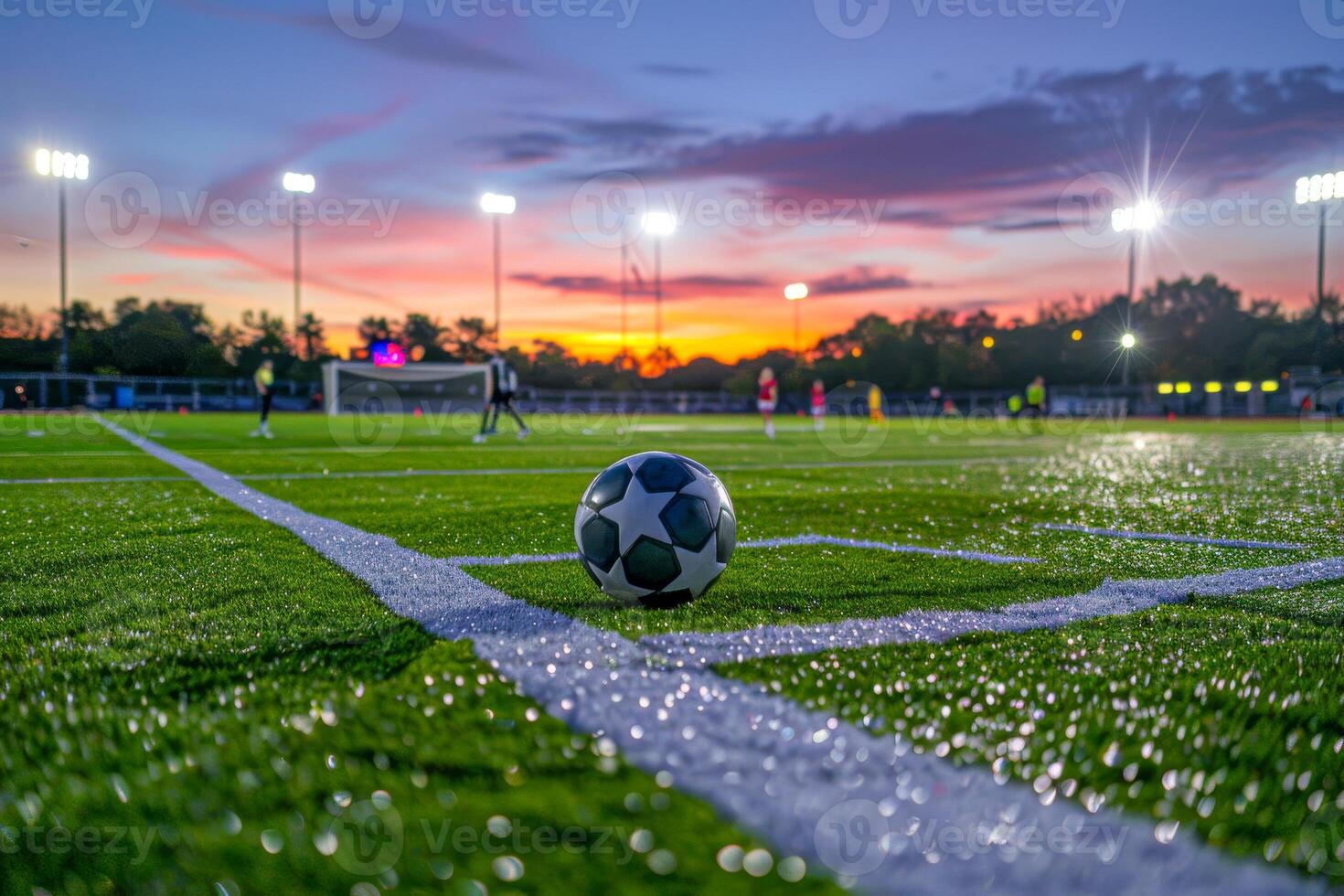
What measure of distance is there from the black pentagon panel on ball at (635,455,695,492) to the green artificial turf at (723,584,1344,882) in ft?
3.99

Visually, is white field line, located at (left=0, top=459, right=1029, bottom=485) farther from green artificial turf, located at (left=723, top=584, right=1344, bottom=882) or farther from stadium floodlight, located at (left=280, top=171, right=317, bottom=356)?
stadium floodlight, located at (left=280, top=171, right=317, bottom=356)

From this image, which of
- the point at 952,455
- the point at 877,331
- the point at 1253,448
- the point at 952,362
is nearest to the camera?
the point at 952,455

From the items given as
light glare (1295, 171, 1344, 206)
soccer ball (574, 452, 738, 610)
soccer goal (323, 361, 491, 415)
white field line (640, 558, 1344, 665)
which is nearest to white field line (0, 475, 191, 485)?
soccer ball (574, 452, 738, 610)

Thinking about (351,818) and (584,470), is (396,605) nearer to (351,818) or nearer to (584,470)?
(351,818)

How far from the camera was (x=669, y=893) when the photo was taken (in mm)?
1503

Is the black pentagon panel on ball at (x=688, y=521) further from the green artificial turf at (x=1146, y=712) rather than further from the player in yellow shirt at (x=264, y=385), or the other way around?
the player in yellow shirt at (x=264, y=385)

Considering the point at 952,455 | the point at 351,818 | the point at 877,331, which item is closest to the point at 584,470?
the point at 952,455

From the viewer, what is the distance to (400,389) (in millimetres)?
57469

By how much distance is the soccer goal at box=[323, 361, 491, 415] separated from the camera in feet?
177

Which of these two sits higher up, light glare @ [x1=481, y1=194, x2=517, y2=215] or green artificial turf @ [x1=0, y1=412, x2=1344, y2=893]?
light glare @ [x1=481, y1=194, x2=517, y2=215]

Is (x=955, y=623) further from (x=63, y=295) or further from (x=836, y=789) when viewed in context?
(x=63, y=295)

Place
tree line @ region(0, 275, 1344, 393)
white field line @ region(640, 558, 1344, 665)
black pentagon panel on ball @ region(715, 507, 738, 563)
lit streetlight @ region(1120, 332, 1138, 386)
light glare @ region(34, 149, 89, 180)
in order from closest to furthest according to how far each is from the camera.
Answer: white field line @ region(640, 558, 1344, 665), black pentagon panel on ball @ region(715, 507, 738, 563), light glare @ region(34, 149, 89, 180), tree line @ region(0, 275, 1344, 393), lit streetlight @ region(1120, 332, 1138, 386)

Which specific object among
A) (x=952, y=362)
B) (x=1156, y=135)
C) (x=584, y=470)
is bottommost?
(x=584, y=470)

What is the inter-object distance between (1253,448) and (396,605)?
19899 mm
